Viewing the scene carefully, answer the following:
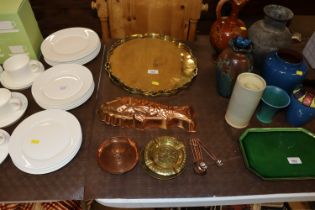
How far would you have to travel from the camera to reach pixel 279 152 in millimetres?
851

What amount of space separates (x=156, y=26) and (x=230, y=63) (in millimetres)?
633

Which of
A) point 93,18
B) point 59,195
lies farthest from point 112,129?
point 93,18

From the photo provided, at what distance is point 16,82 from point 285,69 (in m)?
0.96

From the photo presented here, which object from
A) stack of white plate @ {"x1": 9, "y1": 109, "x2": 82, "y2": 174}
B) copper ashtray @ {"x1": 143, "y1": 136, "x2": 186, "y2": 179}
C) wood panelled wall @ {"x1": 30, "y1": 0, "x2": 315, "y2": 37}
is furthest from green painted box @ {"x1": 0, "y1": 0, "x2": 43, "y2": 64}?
wood panelled wall @ {"x1": 30, "y1": 0, "x2": 315, "y2": 37}

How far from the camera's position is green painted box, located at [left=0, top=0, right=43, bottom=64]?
94 centimetres

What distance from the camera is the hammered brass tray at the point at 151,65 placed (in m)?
0.99

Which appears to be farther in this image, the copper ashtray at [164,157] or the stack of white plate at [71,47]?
the stack of white plate at [71,47]

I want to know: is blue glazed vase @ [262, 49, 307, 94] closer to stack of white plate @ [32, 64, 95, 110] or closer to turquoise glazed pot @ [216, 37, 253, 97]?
turquoise glazed pot @ [216, 37, 253, 97]

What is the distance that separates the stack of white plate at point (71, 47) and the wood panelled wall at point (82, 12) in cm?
126

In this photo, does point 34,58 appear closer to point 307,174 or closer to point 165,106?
point 165,106

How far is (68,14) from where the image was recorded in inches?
98.7

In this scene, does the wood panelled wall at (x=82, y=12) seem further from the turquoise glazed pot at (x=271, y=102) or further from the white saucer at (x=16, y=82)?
the turquoise glazed pot at (x=271, y=102)

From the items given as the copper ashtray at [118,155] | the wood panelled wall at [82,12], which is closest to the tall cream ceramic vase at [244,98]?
the copper ashtray at [118,155]

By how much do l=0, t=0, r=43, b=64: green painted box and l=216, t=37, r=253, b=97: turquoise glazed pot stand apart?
728mm
